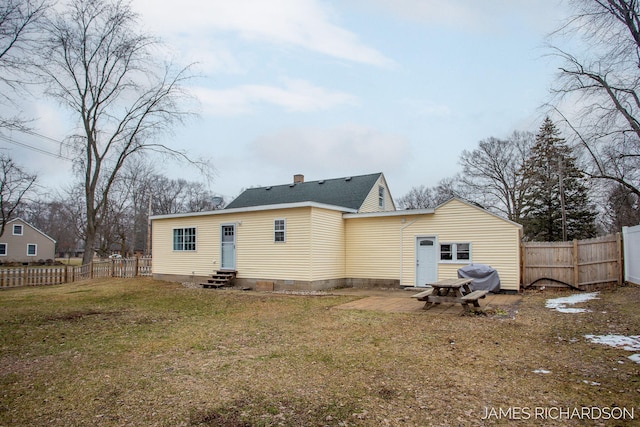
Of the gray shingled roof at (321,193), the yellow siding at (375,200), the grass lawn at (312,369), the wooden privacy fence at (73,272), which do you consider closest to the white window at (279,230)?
the gray shingled roof at (321,193)

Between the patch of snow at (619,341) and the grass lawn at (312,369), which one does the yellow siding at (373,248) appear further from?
the patch of snow at (619,341)

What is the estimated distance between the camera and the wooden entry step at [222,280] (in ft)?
51.0

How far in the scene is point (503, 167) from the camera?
3148 centimetres

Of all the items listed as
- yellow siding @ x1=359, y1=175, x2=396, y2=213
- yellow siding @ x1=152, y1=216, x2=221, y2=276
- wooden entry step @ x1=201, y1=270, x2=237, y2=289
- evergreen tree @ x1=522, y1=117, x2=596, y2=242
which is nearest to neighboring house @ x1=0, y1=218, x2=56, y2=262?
yellow siding @ x1=152, y1=216, x2=221, y2=276

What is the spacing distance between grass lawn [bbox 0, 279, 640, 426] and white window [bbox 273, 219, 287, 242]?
5.70 metres

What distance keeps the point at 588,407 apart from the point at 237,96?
14988mm

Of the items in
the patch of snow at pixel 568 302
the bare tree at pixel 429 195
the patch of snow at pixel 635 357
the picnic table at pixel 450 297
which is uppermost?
the bare tree at pixel 429 195

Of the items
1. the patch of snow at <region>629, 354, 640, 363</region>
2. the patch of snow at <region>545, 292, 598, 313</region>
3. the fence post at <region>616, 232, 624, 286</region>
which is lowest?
the patch of snow at <region>545, 292, 598, 313</region>

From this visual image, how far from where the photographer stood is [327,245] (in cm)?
1505

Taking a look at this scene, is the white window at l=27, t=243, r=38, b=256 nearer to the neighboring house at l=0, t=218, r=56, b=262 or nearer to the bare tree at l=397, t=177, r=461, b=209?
the neighboring house at l=0, t=218, r=56, b=262

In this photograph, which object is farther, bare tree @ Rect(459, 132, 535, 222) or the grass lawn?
bare tree @ Rect(459, 132, 535, 222)

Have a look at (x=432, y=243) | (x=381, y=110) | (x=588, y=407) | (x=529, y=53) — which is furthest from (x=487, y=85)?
(x=588, y=407)

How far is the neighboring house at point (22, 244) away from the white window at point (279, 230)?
40217 mm

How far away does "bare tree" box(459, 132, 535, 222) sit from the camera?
30858 mm
